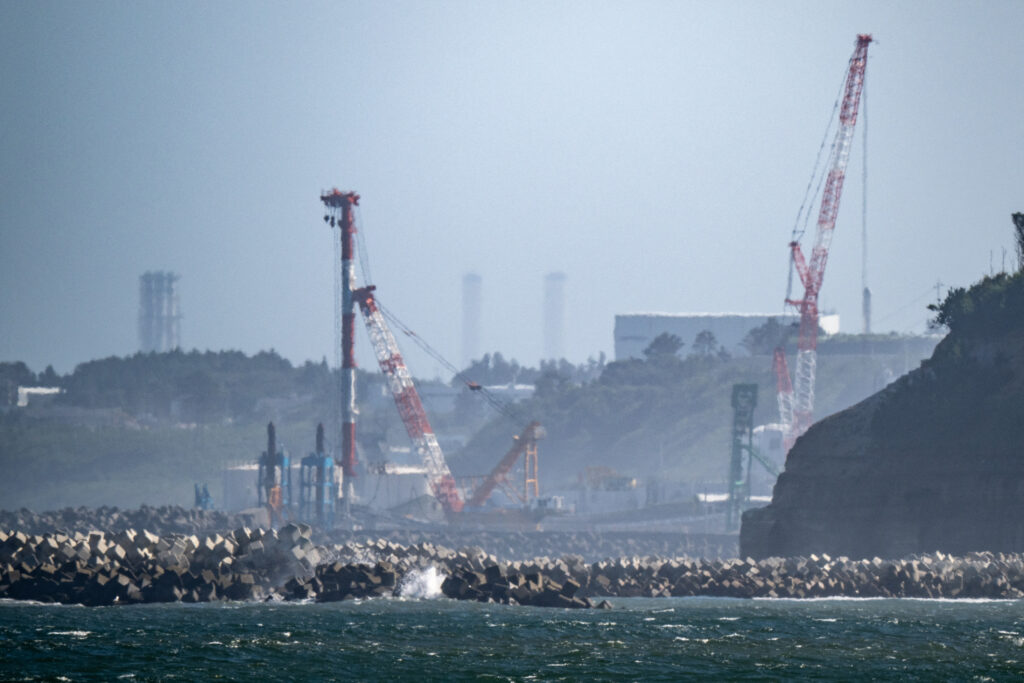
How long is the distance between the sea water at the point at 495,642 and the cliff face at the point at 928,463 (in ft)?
60.4

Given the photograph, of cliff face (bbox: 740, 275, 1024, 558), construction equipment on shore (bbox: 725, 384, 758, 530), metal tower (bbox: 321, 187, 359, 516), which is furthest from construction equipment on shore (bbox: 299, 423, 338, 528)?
cliff face (bbox: 740, 275, 1024, 558)

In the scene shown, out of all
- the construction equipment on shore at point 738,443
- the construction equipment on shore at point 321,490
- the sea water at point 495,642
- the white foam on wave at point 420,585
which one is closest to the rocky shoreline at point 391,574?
the white foam on wave at point 420,585

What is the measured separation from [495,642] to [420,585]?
1530 centimetres

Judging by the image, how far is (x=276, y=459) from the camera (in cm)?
18312

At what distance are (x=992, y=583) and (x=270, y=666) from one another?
3548 centimetres

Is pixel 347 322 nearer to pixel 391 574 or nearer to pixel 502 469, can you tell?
pixel 502 469

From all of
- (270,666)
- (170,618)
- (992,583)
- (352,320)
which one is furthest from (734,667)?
(352,320)

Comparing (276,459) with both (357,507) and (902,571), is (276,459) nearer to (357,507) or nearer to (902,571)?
(357,507)

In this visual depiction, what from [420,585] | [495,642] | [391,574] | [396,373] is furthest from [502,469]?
[495,642]

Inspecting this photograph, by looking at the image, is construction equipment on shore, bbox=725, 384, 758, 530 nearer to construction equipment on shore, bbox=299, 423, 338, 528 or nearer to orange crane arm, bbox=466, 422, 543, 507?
orange crane arm, bbox=466, 422, 543, 507

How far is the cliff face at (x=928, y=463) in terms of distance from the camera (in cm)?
8050

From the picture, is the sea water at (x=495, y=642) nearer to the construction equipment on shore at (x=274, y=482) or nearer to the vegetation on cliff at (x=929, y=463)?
the vegetation on cliff at (x=929, y=463)

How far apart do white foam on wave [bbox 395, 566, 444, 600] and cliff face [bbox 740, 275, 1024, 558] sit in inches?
951

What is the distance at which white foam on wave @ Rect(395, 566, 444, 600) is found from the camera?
64.2 meters
